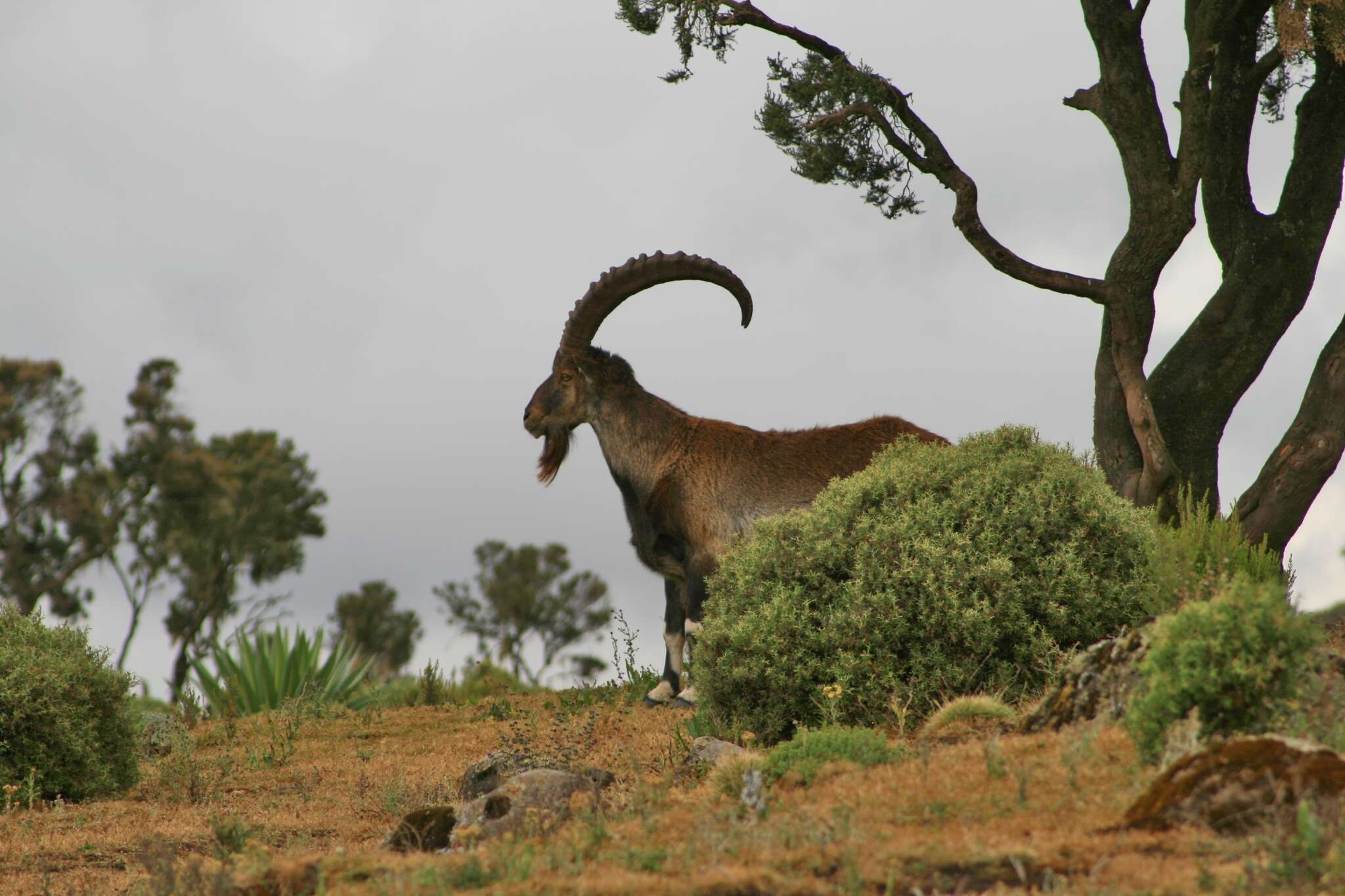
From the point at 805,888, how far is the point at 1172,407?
44.1 feet

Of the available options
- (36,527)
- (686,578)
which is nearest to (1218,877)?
(686,578)

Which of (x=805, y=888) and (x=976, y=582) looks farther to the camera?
(x=976, y=582)

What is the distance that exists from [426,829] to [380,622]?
146 feet

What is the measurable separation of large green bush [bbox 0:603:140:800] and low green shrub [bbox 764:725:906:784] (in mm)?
6230

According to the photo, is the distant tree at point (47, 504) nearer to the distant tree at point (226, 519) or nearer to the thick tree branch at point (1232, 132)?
the distant tree at point (226, 519)

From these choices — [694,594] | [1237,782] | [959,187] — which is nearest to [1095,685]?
[1237,782]

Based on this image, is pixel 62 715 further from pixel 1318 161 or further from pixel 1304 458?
pixel 1318 161

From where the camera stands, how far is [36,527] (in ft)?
123

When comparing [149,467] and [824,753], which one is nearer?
[824,753]

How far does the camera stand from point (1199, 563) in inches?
439

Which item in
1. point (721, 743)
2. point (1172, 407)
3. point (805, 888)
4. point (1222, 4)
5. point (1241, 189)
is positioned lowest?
point (805, 888)

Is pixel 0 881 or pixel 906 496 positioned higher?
pixel 906 496

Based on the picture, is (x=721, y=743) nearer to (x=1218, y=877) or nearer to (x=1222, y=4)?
(x=1218, y=877)

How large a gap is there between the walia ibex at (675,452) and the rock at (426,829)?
5205 mm
